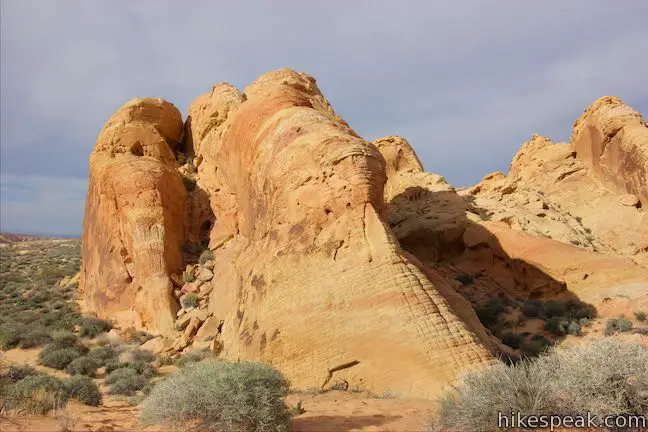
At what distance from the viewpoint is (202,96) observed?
74.2 feet

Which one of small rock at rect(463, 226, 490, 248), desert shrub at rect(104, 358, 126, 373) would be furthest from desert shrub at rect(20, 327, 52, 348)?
small rock at rect(463, 226, 490, 248)

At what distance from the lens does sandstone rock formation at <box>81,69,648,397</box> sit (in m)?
9.65

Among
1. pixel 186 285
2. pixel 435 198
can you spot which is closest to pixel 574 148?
pixel 435 198

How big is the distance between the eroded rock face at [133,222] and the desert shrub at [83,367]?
2614mm

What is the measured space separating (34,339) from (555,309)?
1828cm

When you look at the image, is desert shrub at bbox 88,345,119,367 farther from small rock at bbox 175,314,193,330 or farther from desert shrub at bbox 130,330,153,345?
small rock at bbox 175,314,193,330

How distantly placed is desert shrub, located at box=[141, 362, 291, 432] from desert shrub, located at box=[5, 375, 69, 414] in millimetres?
1489

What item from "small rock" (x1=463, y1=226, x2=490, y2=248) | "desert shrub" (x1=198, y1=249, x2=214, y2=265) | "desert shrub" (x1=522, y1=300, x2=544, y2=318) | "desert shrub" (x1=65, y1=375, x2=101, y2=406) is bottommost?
"desert shrub" (x1=65, y1=375, x2=101, y2=406)

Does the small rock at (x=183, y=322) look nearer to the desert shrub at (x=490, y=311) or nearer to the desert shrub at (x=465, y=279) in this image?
the desert shrub at (x=490, y=311)

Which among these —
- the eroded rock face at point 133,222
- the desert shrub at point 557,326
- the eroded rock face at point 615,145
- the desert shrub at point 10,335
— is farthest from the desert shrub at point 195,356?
the eroded rock face at point 615,145

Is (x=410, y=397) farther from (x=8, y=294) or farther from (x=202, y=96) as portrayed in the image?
(x=8, y=294)

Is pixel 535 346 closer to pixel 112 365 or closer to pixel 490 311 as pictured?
pixel 490 311

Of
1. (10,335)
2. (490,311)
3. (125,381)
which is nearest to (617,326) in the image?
(490,311)

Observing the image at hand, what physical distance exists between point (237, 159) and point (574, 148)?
22.5 meters
